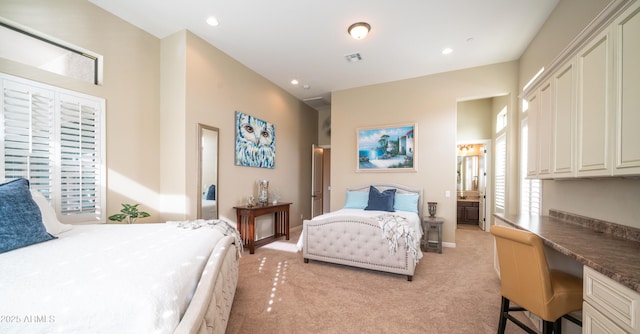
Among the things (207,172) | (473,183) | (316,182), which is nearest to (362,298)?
(207,172)

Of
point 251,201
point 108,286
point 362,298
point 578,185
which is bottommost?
point 362,298

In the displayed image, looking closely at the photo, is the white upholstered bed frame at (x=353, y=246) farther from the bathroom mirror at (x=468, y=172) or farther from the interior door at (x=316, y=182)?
the bathroom mirror at (x=468, y=172)

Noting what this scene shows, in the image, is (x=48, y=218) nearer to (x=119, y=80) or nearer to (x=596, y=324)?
(x=119, y=80)

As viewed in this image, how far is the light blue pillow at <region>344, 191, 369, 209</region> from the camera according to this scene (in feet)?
15.1

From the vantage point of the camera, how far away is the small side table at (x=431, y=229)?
4.05 meters

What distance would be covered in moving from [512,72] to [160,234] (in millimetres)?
5465

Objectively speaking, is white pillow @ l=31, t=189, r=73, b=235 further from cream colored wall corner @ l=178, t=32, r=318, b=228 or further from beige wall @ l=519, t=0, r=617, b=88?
beige wall @ l=519, t=0, r=617, b=88

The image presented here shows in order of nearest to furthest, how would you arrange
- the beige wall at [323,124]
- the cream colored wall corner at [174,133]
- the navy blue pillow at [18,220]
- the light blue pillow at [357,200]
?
the navy blue pillow at [18,220]
the cream colored wall corner at [174,133]
the light blue pillow at [357,200]
the beige wall at [323,124]

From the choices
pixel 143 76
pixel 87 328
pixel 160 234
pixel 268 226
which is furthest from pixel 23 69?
pixel 268 226

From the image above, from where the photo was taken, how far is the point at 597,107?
5.30 feet

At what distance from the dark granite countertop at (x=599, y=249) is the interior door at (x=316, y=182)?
15.1 feet

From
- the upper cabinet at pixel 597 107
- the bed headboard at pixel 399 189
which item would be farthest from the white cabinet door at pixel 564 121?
the bed headboard at pixel 399 189

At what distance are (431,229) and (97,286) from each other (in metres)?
4.46

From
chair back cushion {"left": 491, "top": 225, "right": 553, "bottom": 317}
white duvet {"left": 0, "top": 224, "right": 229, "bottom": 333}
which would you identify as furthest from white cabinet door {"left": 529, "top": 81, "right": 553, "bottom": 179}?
white duvet {"left": 0, "top": 224, "right": 229, "bottom": 333}
